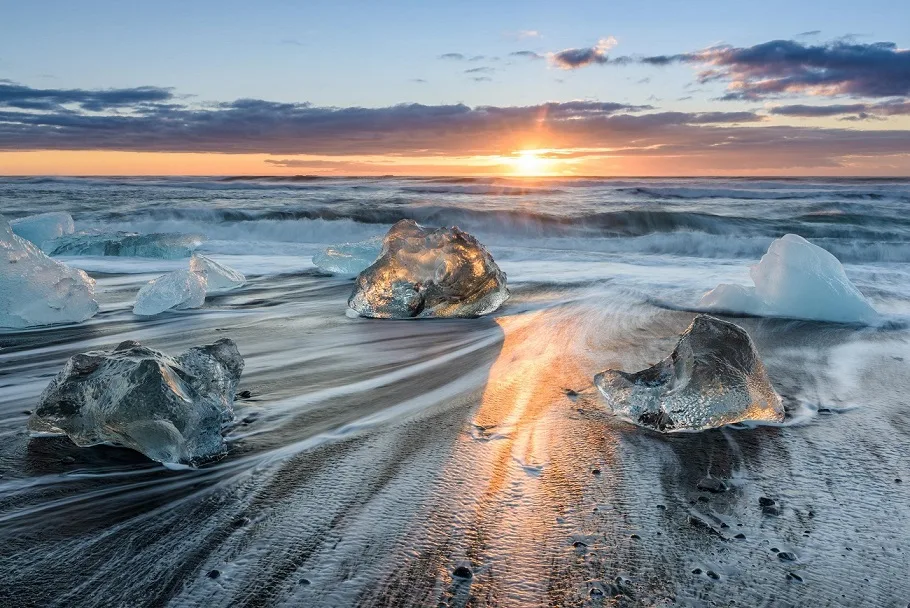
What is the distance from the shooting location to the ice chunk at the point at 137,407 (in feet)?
6.81

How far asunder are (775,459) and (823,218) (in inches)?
628

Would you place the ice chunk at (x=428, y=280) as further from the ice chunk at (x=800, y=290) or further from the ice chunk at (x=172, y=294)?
the ice chunk at (x=800, y=290)

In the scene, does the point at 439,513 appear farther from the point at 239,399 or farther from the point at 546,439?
the point at 239,399

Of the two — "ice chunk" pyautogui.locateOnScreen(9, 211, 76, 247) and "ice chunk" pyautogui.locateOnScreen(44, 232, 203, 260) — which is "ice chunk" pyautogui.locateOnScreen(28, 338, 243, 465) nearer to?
"ice chunk" pyautogui.locateOnScreen(44, 232, 203, 260)

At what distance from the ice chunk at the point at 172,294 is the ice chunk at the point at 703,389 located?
3.39 meters

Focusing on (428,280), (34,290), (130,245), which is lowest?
(130,245)

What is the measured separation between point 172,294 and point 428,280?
1.89 m

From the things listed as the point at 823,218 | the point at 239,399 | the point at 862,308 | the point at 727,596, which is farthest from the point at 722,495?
the point at 823,218

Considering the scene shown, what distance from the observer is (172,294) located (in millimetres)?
4715

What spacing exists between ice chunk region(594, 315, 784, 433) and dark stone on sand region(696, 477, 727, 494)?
39 cm

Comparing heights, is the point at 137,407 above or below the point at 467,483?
above

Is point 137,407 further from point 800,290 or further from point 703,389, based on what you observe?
point 800,290

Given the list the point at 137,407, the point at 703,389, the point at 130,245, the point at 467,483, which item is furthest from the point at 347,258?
the point at 467,483

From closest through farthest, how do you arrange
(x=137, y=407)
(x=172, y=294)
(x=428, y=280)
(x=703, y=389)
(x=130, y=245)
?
(x=137, y=407) → (x=703, y=389) → (x=428, y=280) → (x=172, y=294) → (x=130, y=245)
